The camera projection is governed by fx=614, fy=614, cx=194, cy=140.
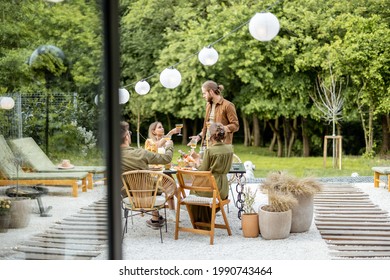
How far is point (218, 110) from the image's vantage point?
19.2ft

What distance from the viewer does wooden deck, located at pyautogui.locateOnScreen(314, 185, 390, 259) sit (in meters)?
4.66

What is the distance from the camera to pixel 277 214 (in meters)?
4.83

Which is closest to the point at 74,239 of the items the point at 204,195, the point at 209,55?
the point at 204,195

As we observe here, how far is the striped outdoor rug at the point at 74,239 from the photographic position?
254cm

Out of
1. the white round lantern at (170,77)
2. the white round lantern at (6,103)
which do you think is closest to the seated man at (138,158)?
the white round lantern at (6,103)

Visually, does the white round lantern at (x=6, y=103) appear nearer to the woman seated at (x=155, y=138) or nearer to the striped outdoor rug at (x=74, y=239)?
the striped outdoor rug at (x=74, y=239)

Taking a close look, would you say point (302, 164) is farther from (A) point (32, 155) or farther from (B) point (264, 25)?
(A) point (32, 155)

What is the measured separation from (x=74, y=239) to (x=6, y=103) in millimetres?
896

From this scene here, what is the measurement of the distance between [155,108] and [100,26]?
37.1 ft

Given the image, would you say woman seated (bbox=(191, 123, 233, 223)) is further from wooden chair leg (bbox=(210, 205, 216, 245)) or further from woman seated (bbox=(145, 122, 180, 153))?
woman seated (bbox=(145, 122, 180, 153))

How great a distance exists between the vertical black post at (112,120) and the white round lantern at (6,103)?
0.97 metres
